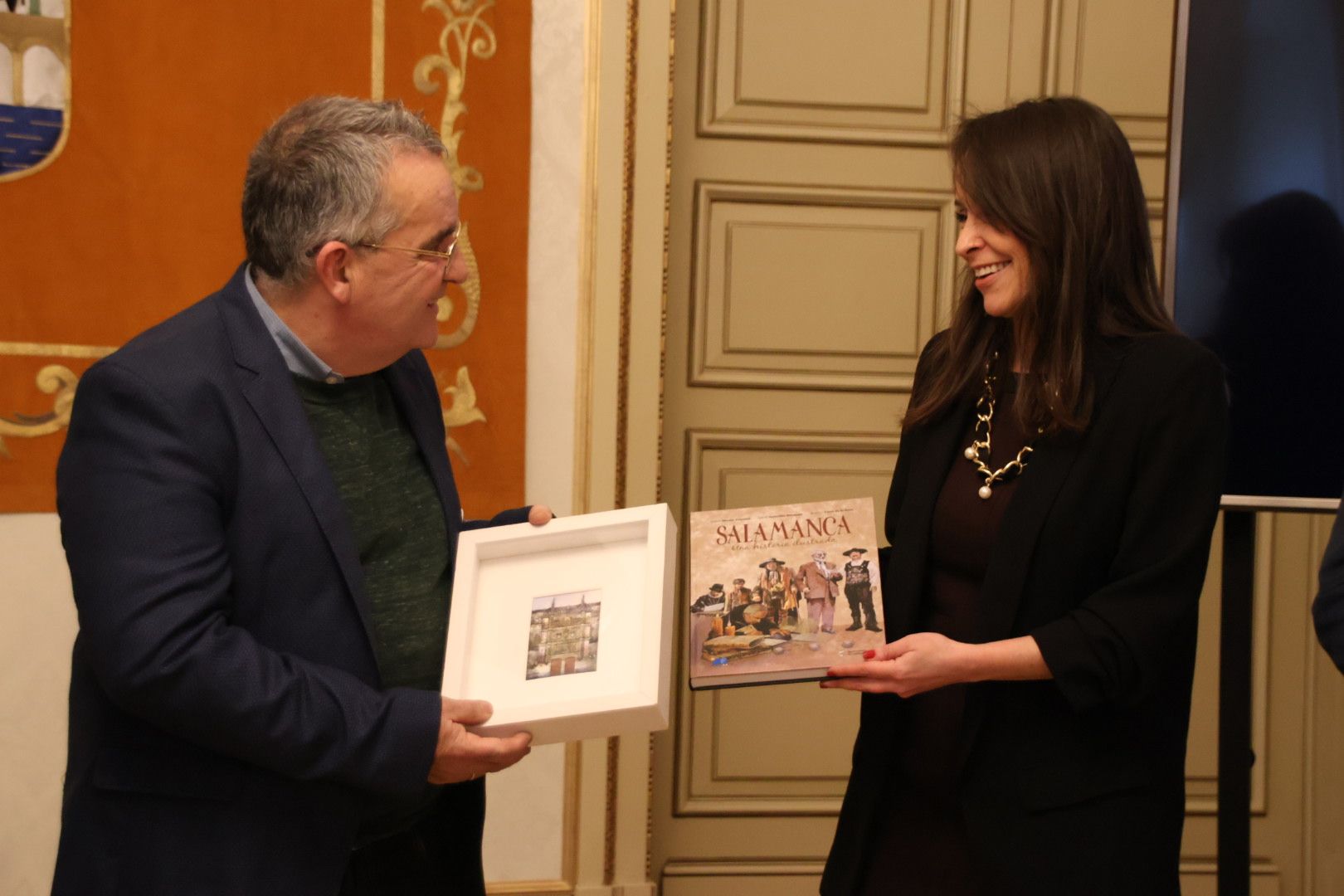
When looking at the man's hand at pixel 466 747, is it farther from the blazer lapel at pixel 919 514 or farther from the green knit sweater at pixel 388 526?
the blazer lapel at pixel 919 514

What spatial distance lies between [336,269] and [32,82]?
1881mm

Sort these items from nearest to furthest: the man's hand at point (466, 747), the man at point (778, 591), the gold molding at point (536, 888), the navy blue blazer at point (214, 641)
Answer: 1. the navy blue blazer at point (214, 641)
2. the man's hand at point (466, 747)
3. the man at point (778, 591)
4. the gold molding at point (536, 888)

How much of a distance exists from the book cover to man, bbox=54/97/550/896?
1.29 feet

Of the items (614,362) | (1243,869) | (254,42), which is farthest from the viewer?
(614,362)

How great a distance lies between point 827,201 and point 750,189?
9.1 inches

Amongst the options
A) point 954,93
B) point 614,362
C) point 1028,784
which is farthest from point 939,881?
point 954,93

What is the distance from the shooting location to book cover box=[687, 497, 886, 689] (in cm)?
189

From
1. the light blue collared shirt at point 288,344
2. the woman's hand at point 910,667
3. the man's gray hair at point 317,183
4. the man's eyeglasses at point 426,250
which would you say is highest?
the man's gray hair at point 317,183

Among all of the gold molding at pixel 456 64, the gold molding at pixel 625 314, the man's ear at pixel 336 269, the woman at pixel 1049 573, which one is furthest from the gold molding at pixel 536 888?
the man's ear at pixel 336 269

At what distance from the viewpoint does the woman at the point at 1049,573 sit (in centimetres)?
181

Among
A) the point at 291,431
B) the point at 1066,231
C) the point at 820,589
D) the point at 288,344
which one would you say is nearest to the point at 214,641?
the point at 291,431

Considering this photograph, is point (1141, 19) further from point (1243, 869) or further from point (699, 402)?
point (1243, 869)

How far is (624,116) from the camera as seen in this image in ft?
11.0

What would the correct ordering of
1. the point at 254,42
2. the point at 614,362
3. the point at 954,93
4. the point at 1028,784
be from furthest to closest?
the point at 954,93, the point at 614,362, the point at 254,42, the point at 1028,784
